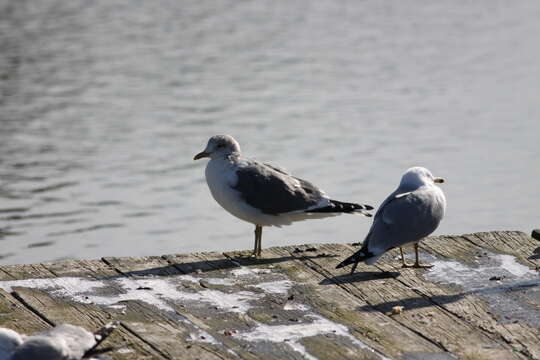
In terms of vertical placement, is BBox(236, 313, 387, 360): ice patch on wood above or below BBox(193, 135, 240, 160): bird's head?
below

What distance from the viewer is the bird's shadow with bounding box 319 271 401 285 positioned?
5324 millimetres

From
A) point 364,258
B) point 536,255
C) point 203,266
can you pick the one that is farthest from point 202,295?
point 536,255

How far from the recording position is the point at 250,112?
1371cm

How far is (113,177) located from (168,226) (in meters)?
1.55

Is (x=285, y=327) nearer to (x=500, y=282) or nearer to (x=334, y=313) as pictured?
(x=334, y=313)

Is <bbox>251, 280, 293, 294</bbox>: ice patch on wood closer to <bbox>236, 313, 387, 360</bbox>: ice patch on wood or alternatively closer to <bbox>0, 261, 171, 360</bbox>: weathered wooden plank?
<bbox>236, 313, 387, 360</bbox>: ice patch on wood

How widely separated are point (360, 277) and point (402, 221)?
0.34m

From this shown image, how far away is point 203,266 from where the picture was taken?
18.4 ft

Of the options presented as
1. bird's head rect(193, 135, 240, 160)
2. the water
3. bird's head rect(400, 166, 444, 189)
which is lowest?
the water

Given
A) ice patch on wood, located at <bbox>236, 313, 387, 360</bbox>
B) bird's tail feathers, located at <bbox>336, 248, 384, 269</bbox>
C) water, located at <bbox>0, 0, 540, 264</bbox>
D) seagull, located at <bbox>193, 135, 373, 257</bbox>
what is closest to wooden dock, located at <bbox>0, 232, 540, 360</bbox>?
ice patch on wood, located at <bbox>236, 313, 387, 360</bbox>

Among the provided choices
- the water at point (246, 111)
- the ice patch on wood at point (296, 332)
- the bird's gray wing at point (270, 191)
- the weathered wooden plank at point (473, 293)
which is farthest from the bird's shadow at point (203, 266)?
the water at point (246, 111)

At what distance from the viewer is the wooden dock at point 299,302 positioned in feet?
14.6

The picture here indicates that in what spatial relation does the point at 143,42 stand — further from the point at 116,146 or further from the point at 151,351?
the point at 151,351

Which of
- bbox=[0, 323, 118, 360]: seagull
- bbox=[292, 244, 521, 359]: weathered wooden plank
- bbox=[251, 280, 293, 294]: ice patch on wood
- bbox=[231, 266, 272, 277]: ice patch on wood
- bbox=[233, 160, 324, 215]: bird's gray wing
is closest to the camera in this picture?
bbox=[0, 323, 118, 360]: seagull
